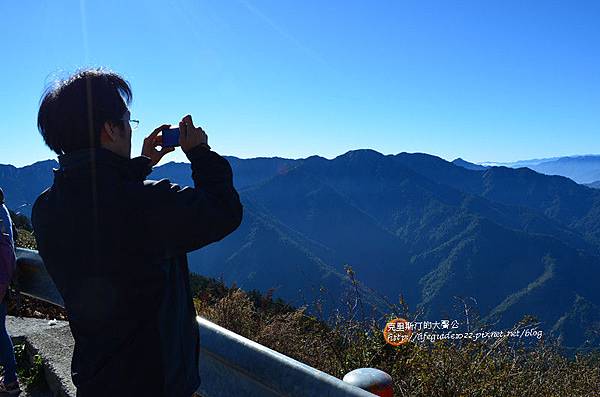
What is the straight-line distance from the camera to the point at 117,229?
54.4 inches

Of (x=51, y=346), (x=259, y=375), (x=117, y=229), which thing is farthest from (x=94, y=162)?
(x=51, y=346)

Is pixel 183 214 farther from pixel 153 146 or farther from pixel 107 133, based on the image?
pixel 153 146

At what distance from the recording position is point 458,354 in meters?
3.44

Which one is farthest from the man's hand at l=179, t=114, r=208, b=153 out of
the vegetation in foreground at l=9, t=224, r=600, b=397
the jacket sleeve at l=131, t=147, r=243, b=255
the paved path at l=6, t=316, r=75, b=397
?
the vegetation in foreground at l=9, t=224, r=600, b=397

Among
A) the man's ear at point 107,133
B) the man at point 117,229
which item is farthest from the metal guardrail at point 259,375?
the man's ear at point 107,133

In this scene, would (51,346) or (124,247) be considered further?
(51,346)

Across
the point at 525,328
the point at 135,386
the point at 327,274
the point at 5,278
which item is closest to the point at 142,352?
the point at 135,386

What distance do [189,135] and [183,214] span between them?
32 cm

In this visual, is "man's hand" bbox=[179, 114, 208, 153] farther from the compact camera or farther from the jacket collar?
the jacket collar

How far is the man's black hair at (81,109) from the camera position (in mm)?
1471

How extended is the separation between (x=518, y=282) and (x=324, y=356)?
8153 inches

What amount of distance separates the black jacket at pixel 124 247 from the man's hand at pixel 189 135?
0.04m

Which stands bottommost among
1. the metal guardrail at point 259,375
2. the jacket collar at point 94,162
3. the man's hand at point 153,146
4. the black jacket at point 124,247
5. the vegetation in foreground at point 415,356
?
the vegetation in foreground at point 415,356

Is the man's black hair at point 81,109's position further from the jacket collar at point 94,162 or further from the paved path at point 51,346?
the paved path at point 51,346
